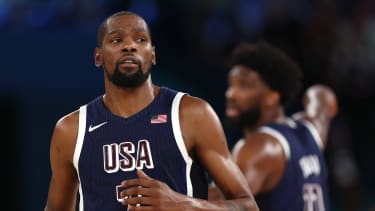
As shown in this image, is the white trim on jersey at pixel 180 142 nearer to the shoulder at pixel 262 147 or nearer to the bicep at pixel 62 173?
the bicep at pixel 62 173

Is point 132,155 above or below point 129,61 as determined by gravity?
below

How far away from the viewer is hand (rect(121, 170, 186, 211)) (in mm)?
3850

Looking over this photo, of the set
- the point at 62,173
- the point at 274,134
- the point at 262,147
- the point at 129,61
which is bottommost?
the point at 62,173

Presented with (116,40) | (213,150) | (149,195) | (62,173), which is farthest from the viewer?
(62,173)

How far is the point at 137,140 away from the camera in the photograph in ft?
13.7

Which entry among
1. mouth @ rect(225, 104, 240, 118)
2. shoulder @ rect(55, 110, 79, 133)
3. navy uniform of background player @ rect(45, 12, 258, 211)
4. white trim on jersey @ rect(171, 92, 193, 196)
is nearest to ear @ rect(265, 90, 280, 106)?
mouth @ rect(225, 104, 240, 118)

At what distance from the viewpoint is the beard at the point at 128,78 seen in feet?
13.7

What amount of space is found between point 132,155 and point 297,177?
1895 millimetres

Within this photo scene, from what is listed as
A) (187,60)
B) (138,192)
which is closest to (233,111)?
(138,192)

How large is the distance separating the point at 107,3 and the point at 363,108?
3494 mm

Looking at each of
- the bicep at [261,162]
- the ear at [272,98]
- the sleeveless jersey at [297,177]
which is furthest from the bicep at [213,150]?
the ear at [272,98]

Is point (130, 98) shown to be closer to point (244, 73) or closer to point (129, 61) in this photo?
point (129, 61)

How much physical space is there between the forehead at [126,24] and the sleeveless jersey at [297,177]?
5.94 feet

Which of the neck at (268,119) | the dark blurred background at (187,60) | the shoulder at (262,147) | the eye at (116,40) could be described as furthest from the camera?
the dark blurred background at (187,60)
